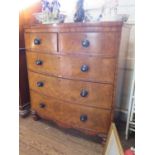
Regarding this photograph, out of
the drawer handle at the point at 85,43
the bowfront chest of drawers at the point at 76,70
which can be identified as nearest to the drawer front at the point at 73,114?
the bowfront chest of drawers at the point at 76,70

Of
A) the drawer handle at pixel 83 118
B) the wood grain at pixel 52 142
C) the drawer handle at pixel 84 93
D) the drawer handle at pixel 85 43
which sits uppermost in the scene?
the drawer handle at pixel 85 43

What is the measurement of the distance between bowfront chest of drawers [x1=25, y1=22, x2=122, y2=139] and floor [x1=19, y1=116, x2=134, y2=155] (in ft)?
0.49

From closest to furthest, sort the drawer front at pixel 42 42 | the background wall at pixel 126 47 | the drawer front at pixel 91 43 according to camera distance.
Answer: the drawer front at pixel 91 43 < the drawer front at pixel 42 42 < the background wall at pixel 126 47

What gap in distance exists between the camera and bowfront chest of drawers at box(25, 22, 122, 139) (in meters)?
1.18

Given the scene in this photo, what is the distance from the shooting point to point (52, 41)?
4.50 feet

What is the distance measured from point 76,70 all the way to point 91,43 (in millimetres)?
250

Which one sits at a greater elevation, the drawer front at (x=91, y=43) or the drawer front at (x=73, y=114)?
the drawer front at (x=91, y=43)

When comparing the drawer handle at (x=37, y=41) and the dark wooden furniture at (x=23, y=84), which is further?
the dark wooden furniture at (x=23, y=84)

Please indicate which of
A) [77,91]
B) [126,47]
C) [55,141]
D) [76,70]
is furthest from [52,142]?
[126,47]

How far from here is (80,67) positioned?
4.20 feet

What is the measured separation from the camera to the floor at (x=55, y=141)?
1.39 meters

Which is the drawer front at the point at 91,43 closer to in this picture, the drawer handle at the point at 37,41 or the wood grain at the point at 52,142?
the drawer handle at the point at 37,41
